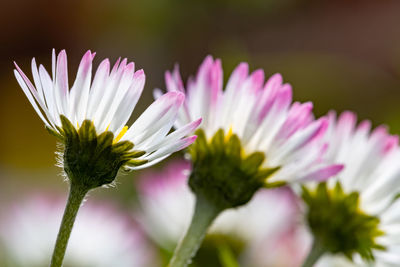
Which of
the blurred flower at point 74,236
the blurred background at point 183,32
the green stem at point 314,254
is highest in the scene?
the blurred background at point 183,32

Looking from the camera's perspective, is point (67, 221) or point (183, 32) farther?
point (183, 32)

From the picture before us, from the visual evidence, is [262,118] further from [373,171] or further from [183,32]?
[183,32]

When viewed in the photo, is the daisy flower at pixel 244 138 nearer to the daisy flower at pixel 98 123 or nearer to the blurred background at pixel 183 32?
the daisy flower at pixel 98 123

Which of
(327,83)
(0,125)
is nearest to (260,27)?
(0,125)

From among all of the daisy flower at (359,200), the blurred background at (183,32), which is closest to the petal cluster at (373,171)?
the daisy flower at (359,200)

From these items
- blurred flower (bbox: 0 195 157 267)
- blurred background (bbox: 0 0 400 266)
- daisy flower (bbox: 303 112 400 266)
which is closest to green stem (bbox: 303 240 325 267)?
daisy flower (bbox: 303 112 400 266)

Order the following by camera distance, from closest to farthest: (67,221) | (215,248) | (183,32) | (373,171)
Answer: (67,221) → (373,171) → (215,248) → (183,32)

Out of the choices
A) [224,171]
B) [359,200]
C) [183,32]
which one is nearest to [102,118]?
[224,171]
